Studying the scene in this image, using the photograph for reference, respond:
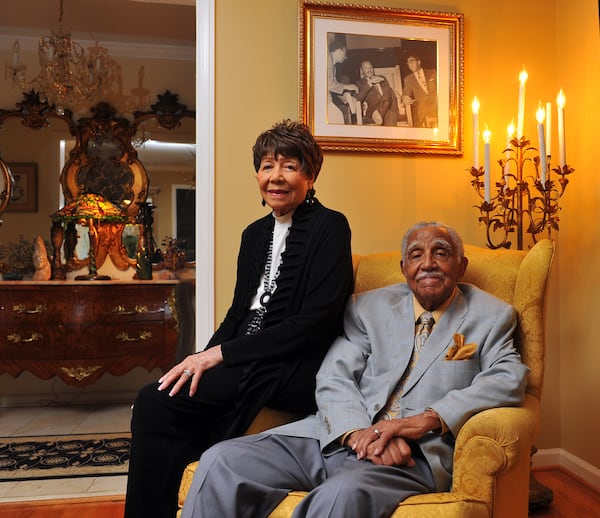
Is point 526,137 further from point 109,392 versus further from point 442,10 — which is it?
point 109,392

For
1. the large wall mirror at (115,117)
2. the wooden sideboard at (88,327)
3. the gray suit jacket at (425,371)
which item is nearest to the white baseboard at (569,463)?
the gray suit jacket at (425,371)

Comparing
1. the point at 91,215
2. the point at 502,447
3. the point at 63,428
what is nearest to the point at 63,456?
the point at 63,428

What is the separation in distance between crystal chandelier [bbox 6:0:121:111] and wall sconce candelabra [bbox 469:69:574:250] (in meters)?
2.51

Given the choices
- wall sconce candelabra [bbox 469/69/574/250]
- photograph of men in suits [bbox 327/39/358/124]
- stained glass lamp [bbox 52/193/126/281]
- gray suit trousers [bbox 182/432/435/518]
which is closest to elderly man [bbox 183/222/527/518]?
gray suit trousers [bbox 182/432/435/518]

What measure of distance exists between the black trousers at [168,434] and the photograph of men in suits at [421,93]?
1.50m

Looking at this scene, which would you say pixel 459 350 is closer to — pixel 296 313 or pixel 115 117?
pixel 296 313

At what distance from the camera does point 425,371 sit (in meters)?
1.60

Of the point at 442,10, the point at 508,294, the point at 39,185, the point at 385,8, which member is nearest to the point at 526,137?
the point at 442,10

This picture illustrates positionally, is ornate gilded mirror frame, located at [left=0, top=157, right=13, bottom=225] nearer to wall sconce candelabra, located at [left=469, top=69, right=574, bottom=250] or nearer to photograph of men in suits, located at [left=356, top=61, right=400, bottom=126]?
photograph of men in suits, located at [left=356, top=61, right=400, bottom=126]

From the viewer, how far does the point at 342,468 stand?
145cm

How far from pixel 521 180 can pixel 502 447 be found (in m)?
1.32

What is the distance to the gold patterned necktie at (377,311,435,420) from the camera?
1.63m

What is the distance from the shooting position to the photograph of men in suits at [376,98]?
2.52 metres

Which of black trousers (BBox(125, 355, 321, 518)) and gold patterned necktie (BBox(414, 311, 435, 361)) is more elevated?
gold patterned necktie (BBox(414, 311, 435, 361))
